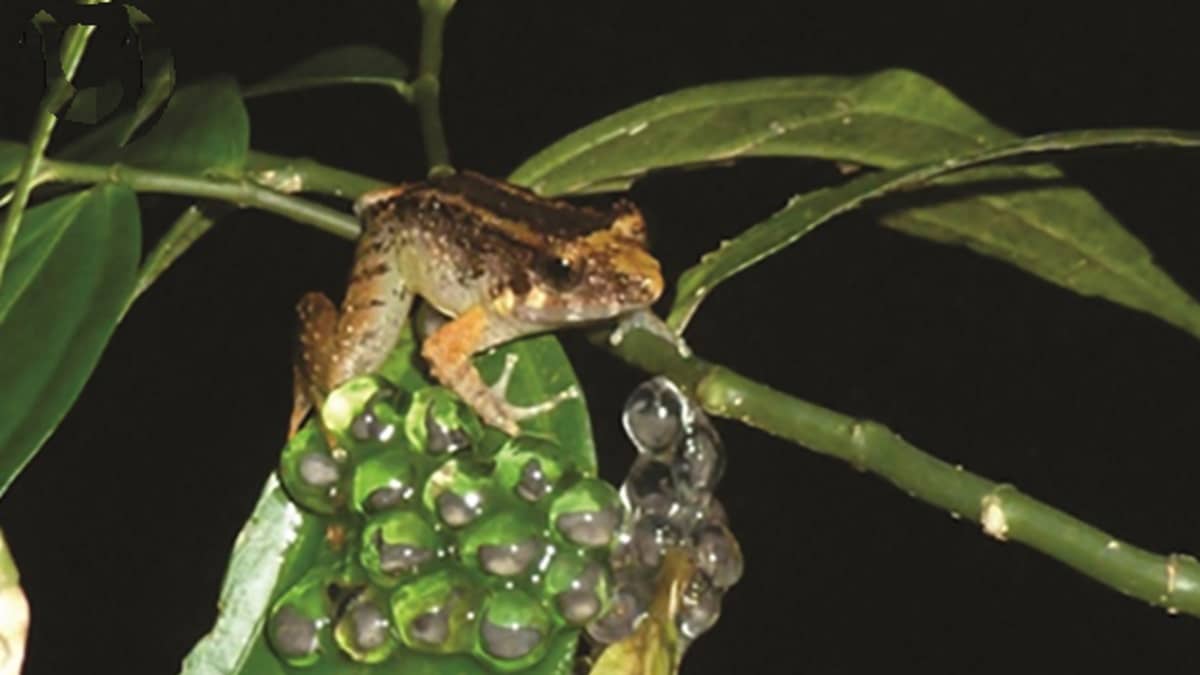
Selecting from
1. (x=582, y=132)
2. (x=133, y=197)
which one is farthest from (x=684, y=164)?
(x=133, y=197)

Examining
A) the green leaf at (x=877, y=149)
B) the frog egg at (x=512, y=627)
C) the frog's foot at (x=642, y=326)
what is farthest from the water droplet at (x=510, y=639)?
the green leaf at (x=877, y=149)

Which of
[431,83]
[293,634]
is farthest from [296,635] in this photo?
[431,83]

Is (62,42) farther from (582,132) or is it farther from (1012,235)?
(1012,235)

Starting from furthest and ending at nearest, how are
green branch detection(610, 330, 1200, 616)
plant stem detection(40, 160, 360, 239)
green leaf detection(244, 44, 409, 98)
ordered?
green leaf detection(244, 44, 409, 98) → plant stem detection(40, 160, 360, 239) → green branch detection(610, 330, 1200, 616)

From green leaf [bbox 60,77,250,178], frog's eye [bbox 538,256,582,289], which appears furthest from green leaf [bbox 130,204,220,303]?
frog's eye [bbox 538,256,582,289]

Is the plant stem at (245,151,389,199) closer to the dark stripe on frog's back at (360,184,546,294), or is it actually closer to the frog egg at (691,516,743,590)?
the dark stripe on frog's back at (360,184,546,294)
